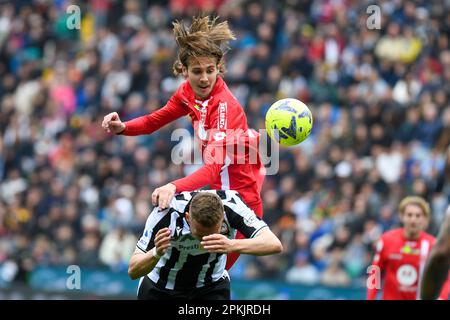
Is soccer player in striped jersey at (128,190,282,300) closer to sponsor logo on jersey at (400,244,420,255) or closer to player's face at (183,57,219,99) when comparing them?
player's face at (183,57,219,99)

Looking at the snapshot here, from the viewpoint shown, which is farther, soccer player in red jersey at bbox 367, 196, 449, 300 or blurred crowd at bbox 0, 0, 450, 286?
blurred crowd at bbox 0, 0, 450, 286

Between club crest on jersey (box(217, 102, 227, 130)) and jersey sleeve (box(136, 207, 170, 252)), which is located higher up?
club crest on jersey (box(217, 102, 227, 130))

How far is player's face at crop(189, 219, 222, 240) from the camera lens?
314 inches

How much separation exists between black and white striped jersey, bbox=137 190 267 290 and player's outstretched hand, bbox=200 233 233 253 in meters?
0.48

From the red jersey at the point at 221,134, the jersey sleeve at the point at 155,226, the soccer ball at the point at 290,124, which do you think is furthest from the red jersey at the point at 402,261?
the jersey sleeve at the point at 155,226

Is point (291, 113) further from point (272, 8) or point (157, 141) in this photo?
point (272, 8)

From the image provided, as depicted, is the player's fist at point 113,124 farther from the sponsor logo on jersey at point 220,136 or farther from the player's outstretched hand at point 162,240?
the player's outstretched hand at point 162,240

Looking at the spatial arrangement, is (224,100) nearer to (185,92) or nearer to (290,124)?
(185,92)

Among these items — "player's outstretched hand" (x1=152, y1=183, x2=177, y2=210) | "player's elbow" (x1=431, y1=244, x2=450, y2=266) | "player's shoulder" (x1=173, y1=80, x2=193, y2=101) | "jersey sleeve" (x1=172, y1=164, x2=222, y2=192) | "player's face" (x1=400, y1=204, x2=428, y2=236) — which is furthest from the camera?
"player's face" (x1=400, y1=204, x2=428, y2=236)

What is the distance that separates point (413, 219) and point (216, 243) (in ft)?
13.6

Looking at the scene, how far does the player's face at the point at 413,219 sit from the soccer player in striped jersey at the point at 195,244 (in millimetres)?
3128

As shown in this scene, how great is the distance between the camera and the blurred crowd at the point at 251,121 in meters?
15.4

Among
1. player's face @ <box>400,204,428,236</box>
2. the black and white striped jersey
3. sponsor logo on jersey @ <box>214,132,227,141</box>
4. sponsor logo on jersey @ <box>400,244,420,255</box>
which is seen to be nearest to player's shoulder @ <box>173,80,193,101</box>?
sponsor logo on jersey @ <box>214,132,227,141</box>
